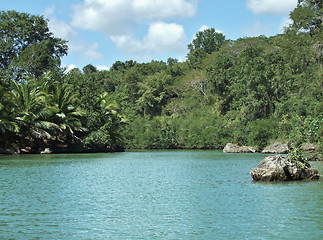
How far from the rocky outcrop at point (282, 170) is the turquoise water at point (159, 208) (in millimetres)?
647

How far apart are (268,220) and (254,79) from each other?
44427 millimetres

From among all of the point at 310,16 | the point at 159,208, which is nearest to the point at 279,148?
the point at 310,16

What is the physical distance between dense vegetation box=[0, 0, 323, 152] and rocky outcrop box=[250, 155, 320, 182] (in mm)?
8532

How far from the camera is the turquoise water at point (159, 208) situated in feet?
32.1

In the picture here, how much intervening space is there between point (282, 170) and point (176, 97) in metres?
57.2

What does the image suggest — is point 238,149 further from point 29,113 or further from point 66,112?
point 29,113

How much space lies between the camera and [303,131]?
127 feet

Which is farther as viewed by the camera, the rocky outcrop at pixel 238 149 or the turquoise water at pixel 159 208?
the rocky outcrop at pixel 238 149

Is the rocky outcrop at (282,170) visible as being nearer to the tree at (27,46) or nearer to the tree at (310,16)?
the tree at (310,16)

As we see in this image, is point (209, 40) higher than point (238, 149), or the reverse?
point (209, 40)

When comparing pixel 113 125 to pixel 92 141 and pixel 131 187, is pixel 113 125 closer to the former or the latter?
pixel 92 141

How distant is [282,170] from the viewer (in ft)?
56.9

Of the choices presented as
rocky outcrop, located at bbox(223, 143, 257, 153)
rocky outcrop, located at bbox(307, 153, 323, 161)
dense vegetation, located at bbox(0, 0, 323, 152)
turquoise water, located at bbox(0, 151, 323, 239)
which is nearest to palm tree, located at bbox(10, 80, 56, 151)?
dense vegetation, located at bbox(0, 0, 323, 152)

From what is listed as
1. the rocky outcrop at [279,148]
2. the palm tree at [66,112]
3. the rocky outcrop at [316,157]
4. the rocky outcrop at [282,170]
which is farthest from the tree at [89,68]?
the rocky outcrop at [282,170]
